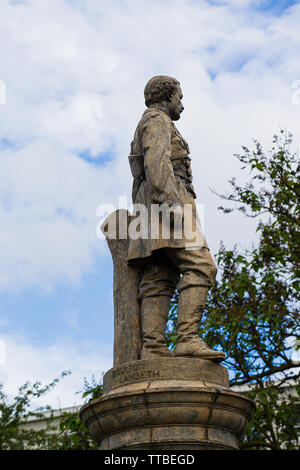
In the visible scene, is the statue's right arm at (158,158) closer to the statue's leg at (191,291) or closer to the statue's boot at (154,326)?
the statue's leg at (191,291)

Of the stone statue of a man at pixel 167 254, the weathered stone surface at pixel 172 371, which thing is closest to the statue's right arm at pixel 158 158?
the stone statue of a man at pixel 167 254

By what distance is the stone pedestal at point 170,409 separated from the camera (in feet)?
17.1

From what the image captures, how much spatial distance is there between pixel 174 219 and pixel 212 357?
1298 mm

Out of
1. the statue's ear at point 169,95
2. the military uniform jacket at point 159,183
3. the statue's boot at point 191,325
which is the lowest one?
the statue's boot at point 191,325

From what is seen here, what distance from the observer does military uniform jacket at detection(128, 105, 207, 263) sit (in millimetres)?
6145

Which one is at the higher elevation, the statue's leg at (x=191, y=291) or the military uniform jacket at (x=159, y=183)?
the military uniform jacket at (x=159, y=183)

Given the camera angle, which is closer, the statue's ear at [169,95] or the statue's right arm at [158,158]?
the statue's right arm at [158,158]

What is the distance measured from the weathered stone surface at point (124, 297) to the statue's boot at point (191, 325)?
1.52 ft

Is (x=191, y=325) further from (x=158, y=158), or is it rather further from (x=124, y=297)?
(x=158, y=158)

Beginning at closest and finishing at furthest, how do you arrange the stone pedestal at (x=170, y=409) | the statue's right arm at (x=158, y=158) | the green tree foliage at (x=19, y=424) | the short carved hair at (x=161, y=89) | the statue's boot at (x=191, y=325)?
1. the stone pedestal at (x=170, y=409)
2. the statue's boot at (x=191, y=325)
3. the statue's right arm at (x=158, y=158)
4. the short carved hair at (x=161, y=89)
5. the green tree foliage at (x=19, y=424)

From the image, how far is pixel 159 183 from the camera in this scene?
6.14 m

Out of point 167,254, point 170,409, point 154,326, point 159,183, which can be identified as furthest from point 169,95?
point 170,409

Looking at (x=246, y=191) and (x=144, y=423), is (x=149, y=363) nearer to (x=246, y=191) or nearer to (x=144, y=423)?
(x=144, y=423)
